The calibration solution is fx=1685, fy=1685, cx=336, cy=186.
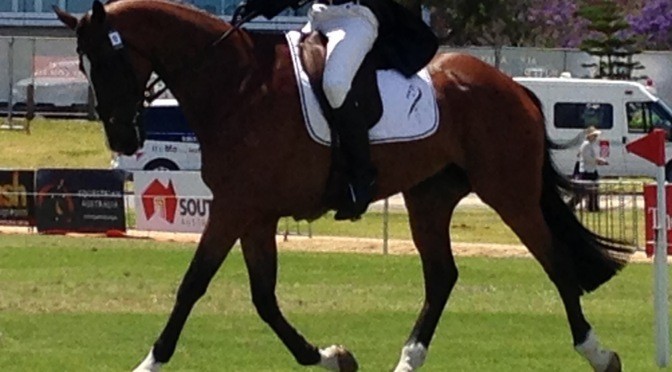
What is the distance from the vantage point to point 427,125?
10828mm

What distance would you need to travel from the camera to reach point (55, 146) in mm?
47875

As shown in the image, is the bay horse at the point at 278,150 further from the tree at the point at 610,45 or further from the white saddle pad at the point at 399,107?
the tree at the point at 610,45

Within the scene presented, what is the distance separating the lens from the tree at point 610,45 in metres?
54.8

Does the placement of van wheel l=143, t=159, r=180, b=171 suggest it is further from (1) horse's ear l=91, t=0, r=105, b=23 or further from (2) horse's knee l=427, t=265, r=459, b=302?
(1) horse's ear l=91, t=0, r=105, b=23

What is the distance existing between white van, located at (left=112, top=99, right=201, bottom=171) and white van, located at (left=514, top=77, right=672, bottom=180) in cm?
830

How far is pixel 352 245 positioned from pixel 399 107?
59.4ft

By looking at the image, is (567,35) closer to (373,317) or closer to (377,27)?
(373,317)

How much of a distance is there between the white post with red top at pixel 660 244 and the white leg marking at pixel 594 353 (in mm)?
678

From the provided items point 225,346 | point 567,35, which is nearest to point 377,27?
point 225,346

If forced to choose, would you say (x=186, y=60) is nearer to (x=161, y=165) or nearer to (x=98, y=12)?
(x=98, y=12)

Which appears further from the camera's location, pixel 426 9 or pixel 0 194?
pixel 426 9

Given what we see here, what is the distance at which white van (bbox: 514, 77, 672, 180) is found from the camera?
41188 mm

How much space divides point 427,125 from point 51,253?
47.9 ft

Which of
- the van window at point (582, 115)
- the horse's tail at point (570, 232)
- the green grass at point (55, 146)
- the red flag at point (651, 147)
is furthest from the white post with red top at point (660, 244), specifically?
the green grass at point (55, 146)
